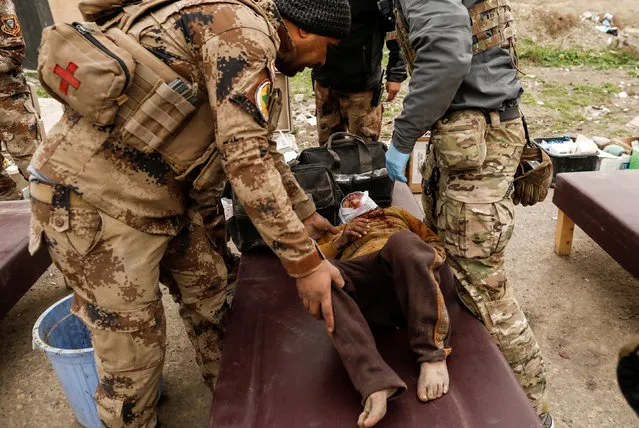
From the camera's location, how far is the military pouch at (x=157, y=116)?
152 cm

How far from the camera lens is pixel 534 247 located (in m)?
3.80

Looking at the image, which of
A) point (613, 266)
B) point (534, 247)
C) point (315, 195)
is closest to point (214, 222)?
point (315, 195)

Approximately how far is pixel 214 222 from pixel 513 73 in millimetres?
1464

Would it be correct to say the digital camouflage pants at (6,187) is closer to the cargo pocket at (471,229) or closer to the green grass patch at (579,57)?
the cargo pocket at (471,229)

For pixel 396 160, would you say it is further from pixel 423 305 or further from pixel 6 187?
pixel 6 187

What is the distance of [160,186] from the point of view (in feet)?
5.64

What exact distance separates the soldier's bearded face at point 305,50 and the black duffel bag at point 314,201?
1.06m

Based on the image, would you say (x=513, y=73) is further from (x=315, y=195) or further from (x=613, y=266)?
(x=613, y=266)

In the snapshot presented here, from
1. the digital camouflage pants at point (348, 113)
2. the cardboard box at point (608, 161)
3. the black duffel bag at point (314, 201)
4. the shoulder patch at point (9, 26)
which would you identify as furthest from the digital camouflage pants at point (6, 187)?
the cardboard box at point (608, 161)

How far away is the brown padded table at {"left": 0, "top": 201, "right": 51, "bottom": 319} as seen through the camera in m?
2.66

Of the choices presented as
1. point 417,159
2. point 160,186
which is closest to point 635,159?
point 417,159

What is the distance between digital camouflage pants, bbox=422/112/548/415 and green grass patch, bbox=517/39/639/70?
7.02 m

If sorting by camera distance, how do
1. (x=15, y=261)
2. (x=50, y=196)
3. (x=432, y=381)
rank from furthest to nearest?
(x=15, y=261), (x=432, y=381), (x=50, y=196)

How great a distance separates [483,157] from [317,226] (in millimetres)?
786
